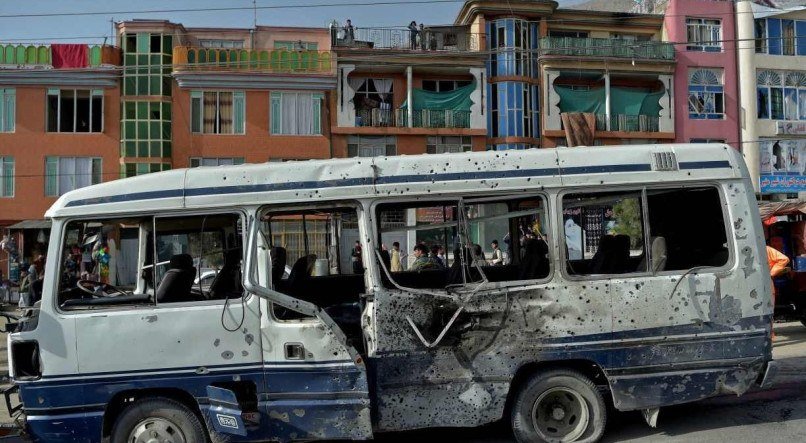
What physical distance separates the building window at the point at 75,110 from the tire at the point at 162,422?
28.9m

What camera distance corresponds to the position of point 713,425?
641 cm

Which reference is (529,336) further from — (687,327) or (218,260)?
(218,260)

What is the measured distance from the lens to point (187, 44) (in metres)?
32.8

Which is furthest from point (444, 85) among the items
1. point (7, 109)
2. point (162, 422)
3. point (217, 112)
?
point (162, 422)

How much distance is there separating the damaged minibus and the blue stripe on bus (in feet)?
0.04

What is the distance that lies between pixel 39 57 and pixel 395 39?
1655 cm

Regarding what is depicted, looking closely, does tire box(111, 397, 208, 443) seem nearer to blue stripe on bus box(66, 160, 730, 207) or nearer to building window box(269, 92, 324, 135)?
blue stripe on bus box(66, 160, 730, 207)

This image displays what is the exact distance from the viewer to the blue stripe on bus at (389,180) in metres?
5.54

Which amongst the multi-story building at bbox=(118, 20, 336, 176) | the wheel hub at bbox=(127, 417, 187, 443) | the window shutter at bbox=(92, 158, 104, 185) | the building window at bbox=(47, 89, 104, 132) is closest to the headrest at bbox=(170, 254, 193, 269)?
the wheel hub at bbox=(127, 417, 187, 443)

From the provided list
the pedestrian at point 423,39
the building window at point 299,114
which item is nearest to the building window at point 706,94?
the pedestrian at point 423,39

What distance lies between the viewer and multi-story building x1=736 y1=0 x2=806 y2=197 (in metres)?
35.4

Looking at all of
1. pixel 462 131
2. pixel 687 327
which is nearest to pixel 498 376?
pixel 687 327

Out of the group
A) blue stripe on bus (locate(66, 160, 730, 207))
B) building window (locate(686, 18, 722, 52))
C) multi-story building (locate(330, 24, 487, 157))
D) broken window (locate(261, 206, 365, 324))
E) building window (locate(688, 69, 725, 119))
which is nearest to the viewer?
blue stripe on bus (locate(66, 160, 730, 207))

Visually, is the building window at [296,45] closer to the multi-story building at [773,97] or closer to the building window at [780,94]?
the multi-story building at [773,97]
